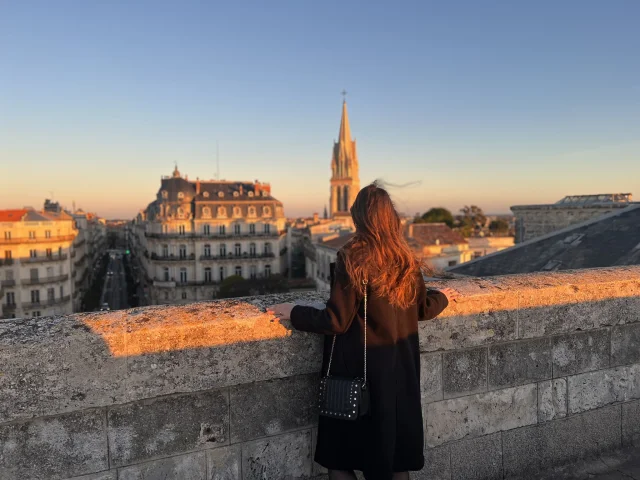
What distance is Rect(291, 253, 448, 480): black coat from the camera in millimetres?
2740

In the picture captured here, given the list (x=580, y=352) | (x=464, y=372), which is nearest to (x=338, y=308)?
(x=464, y=372)

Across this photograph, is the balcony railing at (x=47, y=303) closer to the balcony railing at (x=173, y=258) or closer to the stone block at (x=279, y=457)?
the balcony railing at (x=173, y=258)

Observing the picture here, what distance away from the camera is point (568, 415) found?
4.04 metres

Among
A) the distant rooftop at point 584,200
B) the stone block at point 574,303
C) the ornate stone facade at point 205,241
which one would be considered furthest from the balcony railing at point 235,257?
the stone block at point 574,303

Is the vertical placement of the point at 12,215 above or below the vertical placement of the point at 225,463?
above

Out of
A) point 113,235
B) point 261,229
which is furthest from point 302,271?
point 113,235

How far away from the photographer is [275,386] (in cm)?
313

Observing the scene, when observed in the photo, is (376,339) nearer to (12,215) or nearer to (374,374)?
(374,374)

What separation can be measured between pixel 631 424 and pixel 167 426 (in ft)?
12.5

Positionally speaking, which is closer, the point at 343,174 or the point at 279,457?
the point at 279,457

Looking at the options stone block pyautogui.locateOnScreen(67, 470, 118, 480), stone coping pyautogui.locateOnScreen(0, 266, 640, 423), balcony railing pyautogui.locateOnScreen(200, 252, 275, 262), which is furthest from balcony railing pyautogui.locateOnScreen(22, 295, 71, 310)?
stone block pyautogui.locateOnScreen(67, 470, 118, 480)

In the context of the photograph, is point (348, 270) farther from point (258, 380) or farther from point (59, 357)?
point (59, 357)

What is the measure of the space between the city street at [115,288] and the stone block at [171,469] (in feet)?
136

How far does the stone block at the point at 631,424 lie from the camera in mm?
4230
